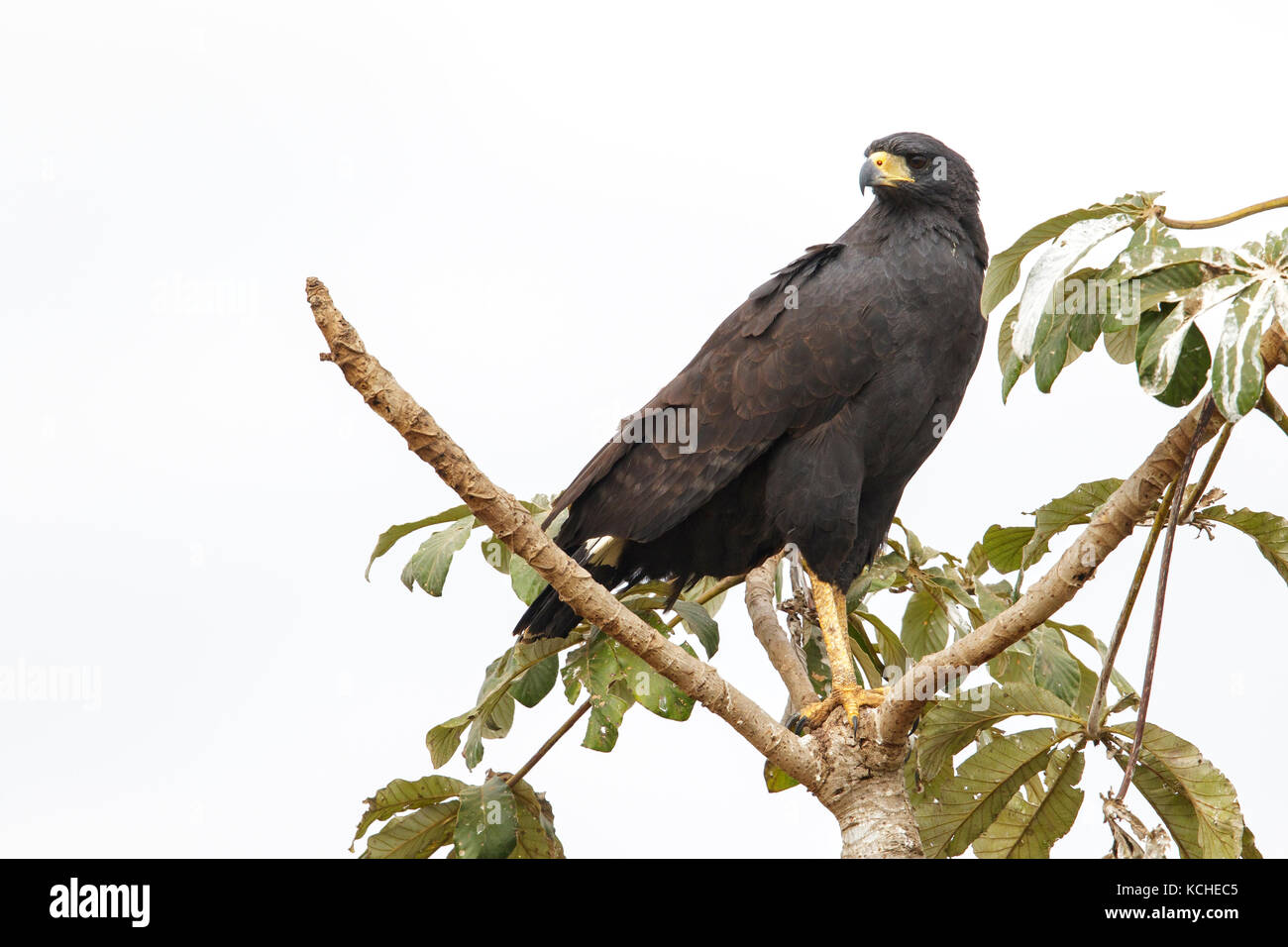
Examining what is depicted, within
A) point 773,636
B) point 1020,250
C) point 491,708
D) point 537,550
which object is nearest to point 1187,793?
point 773,636

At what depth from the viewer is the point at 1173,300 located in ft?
9.53

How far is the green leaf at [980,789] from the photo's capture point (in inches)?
157

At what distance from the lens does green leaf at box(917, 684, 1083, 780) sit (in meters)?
3.86

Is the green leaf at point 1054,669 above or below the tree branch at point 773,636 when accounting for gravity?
below

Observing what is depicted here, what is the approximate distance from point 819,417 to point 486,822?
6.29ft

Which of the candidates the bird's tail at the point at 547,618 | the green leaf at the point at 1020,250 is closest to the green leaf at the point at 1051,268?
the green leaf at the point at 1020,250

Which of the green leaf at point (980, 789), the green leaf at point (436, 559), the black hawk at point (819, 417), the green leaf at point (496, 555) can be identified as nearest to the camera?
the green leaf at point (980, 789)

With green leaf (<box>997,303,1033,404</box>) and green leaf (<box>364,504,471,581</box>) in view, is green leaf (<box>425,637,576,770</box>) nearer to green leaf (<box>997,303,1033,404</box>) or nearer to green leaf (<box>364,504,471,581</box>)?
green leaf (<box>364,504,471,581</box>)

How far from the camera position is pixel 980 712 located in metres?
3.92

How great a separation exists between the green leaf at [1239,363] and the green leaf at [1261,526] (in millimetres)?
1032

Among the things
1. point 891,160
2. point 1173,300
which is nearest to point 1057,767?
point 1173,300

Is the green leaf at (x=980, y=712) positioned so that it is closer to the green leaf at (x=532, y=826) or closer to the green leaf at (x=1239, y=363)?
the green leaf at (x=532, y=826)

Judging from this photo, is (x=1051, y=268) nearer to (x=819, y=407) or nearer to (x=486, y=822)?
(x=819, y=407)
